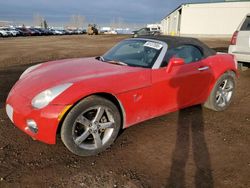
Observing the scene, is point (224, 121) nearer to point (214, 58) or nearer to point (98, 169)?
point (214, 58)

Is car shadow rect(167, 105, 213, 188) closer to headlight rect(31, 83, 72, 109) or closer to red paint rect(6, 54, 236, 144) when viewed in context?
red paint rect(6, 54, 236, 144)

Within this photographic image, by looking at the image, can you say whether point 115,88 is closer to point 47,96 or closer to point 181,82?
point 47,96

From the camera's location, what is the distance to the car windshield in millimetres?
4191

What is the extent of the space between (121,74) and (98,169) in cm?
130

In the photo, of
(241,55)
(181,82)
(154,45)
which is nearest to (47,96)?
(154,45)

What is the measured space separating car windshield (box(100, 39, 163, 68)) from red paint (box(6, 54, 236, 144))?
9.8 inches

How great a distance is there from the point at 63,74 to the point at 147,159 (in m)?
1.63

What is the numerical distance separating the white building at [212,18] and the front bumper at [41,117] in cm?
3877

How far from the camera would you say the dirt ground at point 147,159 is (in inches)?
119

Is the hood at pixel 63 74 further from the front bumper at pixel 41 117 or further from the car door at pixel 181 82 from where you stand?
the car door at pixel 181 82

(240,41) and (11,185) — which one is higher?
(240,41)

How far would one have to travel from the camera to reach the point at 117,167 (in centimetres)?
328

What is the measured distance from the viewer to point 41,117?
317 centimetres

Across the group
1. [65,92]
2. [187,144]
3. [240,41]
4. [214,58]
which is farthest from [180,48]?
[240,41]
